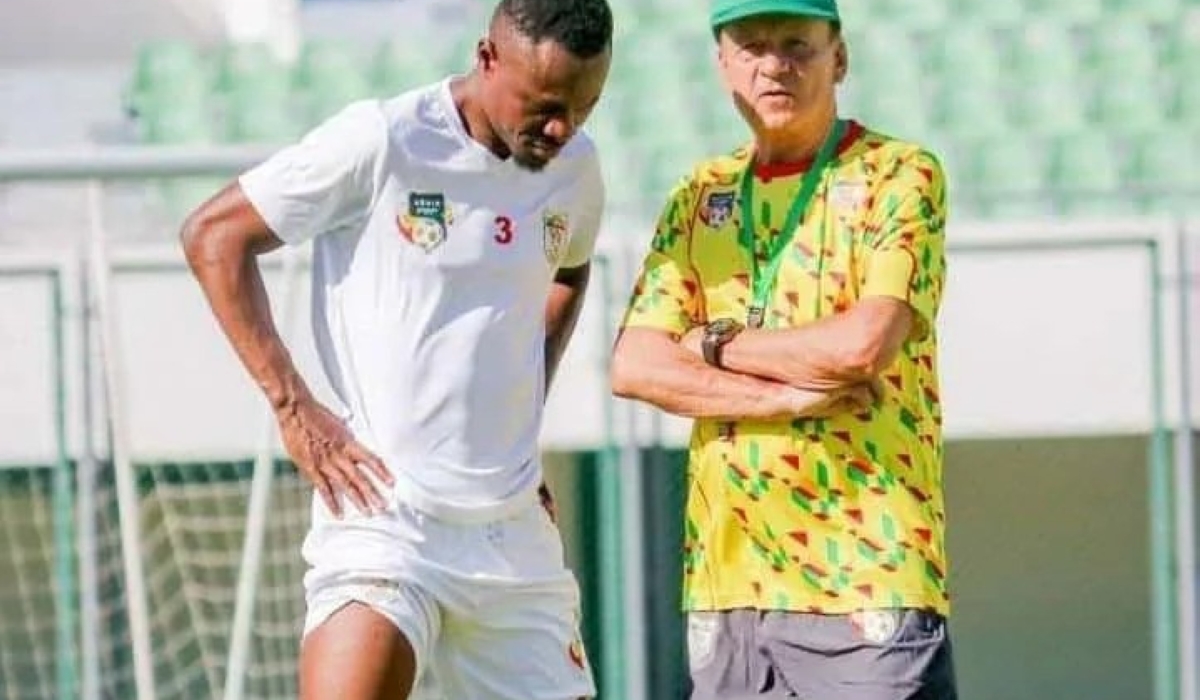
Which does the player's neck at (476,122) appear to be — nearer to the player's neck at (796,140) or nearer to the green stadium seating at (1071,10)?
the player's neck at (796,140)

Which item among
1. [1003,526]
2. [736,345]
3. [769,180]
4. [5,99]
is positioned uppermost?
[5,99]

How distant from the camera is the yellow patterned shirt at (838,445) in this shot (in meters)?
4.02

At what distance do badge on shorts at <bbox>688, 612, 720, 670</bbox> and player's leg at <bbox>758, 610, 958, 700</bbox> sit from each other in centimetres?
11

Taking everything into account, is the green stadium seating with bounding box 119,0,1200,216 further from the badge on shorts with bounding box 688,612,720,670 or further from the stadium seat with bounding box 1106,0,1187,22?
the badge on shorts with bounding box 688,612,720,670

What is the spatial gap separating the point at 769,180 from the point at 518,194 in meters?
0.40

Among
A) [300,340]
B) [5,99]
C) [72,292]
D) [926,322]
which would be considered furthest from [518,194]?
[5,99]

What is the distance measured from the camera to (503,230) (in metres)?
4.08

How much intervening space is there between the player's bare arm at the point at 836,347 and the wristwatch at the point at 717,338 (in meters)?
0.06

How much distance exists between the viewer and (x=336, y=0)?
12719 millimetres

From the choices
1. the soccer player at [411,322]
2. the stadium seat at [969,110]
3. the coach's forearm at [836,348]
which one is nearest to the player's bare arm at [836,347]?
the coach's forearm at [836,348]

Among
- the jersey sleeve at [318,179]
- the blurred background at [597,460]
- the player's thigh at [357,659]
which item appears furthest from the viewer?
the blurred background at [597,460]

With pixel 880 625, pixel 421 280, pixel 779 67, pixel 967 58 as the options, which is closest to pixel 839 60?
pixel 779 67

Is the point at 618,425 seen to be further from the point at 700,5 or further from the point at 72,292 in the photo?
the point at 700,5

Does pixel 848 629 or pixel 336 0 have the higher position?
pixel 336 0
